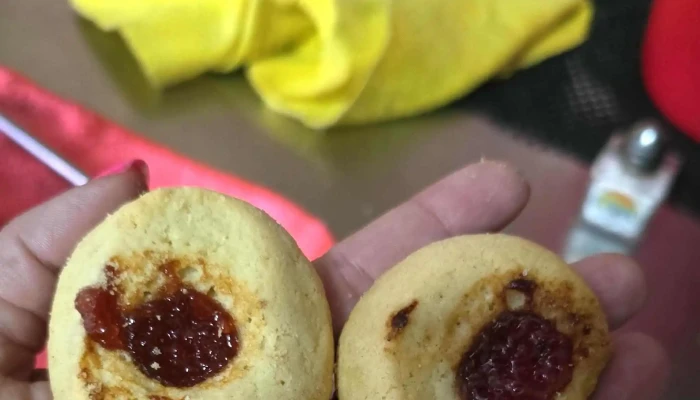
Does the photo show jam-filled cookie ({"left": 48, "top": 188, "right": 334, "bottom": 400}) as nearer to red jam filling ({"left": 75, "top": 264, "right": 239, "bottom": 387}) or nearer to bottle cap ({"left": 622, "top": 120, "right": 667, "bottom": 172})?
red jam filling ({"left": 75, "top": 264, "right": 239, "bottom": 387})

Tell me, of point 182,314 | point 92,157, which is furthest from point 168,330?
point 92,157

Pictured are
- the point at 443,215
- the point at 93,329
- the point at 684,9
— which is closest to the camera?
the point at 93,329

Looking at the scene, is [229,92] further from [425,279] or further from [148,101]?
[425,279]

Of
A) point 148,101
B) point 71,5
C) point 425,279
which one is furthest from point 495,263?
point 71,5

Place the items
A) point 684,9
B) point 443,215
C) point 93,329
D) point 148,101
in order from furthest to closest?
point 148,101 < point 684,9 < point 443,215 < point 93,329

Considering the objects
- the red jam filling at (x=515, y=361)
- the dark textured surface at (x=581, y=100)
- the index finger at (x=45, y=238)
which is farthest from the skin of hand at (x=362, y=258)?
the dark textured surface at (x=581, y=100)

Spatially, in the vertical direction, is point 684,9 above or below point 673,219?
above

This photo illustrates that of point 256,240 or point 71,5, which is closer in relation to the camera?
point 256,240
